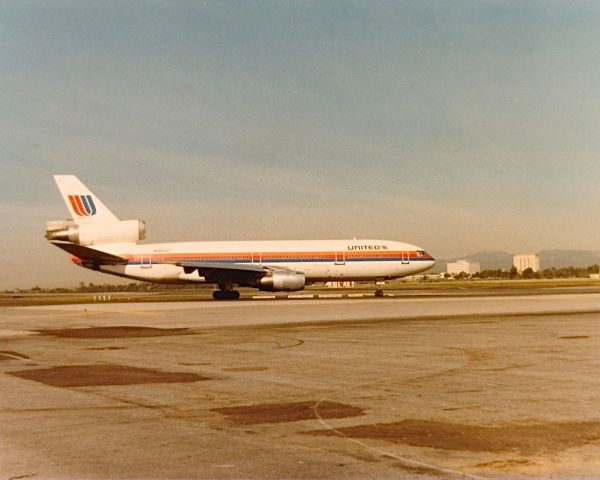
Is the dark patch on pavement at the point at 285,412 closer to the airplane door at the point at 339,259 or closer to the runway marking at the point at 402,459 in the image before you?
the runway marking at the point at 402,459

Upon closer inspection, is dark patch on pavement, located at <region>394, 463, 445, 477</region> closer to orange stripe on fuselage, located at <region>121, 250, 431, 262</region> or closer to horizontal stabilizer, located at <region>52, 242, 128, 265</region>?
orange stripe on fuselage, located at <region>121, 250, 431, 262</region>

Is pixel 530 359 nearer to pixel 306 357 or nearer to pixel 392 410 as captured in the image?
pixel 306 357

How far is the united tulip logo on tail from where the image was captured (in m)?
50.0

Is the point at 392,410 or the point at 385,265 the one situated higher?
the point at 385,265

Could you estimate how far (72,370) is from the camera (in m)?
12.5

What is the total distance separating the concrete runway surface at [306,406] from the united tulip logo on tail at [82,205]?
3298 cm

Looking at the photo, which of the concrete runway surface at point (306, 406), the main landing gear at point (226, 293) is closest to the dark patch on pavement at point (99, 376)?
the concrete runway surface at point (306, 406)

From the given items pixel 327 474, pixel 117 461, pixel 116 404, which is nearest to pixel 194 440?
pixel 117 461

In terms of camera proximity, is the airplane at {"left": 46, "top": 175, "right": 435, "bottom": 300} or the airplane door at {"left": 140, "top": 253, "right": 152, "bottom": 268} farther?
the airplane door at {"left": 140, "top": 253, "right": 152, "bottom": 268}

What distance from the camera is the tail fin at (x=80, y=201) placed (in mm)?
50031

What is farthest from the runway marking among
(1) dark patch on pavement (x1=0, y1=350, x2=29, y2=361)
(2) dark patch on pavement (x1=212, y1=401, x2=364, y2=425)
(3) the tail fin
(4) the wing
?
(3) the tail fin

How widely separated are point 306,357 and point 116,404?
5.71 meters

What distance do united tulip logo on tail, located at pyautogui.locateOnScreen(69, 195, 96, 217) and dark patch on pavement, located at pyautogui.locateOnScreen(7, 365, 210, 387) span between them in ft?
129

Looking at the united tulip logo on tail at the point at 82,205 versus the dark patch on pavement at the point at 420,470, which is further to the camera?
the united tulip logo on tail at the point at 82,205
